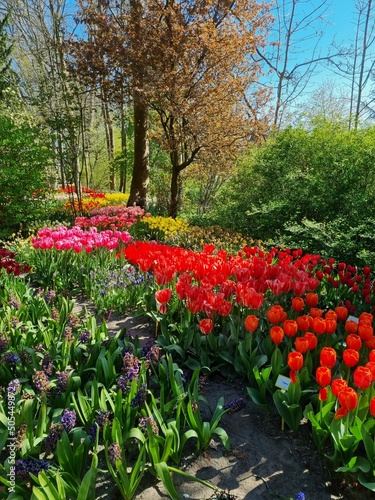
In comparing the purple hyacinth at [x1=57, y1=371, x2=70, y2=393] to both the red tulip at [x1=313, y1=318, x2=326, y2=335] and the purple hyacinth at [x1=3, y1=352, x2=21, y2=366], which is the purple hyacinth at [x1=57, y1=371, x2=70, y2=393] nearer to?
the purple hyacinth at [x1=3, y1=352, x2=21, y2=366]

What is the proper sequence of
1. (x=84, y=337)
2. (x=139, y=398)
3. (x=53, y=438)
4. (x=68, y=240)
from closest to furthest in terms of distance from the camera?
(x=53, y=438), (x=139, y=398), (x=84, y=337), (x=68, y=240)

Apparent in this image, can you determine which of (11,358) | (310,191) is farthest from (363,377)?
(310,191)

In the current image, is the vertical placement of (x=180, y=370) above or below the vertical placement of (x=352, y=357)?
below

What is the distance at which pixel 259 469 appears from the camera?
5.83ft

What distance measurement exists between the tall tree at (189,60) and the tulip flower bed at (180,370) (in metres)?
5.32

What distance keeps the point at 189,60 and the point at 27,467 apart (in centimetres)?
816

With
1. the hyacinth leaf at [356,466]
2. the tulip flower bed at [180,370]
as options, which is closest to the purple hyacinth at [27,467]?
the tulip flower bed at [180,370]

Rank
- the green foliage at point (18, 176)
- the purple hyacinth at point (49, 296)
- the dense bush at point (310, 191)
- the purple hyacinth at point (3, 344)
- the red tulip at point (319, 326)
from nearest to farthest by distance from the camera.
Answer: the red tulip at point (319, 326), the purple hyacinth at point (3, 344), the purple hyacinth at point (49, 296), the dense bush at point (310, 191), the green foliage at point (18, 176)

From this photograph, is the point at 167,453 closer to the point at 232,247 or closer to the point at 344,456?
the point at 344,456

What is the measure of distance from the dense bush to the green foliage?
4.60 meters

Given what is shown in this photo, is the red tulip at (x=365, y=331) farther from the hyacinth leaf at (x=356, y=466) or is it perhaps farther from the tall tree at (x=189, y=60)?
the tall tree at (x=189, y=60)

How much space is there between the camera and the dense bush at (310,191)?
5.45 metres

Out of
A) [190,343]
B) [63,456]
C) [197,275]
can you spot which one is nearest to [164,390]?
[190,343]

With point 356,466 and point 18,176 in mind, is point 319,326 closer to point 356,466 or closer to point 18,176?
point 356,466
